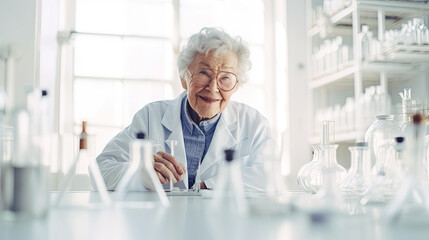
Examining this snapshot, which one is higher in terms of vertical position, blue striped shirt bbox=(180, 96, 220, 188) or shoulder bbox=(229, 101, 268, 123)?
shoulder bbox=(229, 101, 268, 123)

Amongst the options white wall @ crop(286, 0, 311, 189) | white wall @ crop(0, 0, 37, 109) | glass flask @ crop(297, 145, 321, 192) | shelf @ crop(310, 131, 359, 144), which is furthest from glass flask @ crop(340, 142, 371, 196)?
white wall @ crop(286, 0, 311, 189)

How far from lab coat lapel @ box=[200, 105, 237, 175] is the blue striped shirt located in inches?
1.7

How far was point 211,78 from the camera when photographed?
192cm

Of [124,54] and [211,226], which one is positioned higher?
[124,54]

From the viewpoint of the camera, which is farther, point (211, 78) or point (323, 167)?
point (211, 78)

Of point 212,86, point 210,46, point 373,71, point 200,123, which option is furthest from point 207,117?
point 373,71

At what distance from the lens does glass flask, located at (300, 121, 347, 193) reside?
3.59 ft

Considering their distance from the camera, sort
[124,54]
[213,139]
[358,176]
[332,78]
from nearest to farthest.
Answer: [358,176], [213,139], [332,78], [124,54]

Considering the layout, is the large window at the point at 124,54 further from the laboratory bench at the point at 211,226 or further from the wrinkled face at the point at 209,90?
the laboratory bench at the point at 211,226

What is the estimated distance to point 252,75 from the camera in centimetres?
378

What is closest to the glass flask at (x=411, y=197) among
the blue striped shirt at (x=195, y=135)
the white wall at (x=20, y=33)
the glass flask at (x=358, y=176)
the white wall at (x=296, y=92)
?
the glass flask at (x=358, y=176)

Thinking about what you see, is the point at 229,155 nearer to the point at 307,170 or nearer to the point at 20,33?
the point at 307,170

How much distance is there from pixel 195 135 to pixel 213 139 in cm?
10

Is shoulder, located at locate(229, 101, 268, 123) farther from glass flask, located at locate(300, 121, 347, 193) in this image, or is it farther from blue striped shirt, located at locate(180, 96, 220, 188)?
glass flask, located at locate(300, 121, 347, 193)
